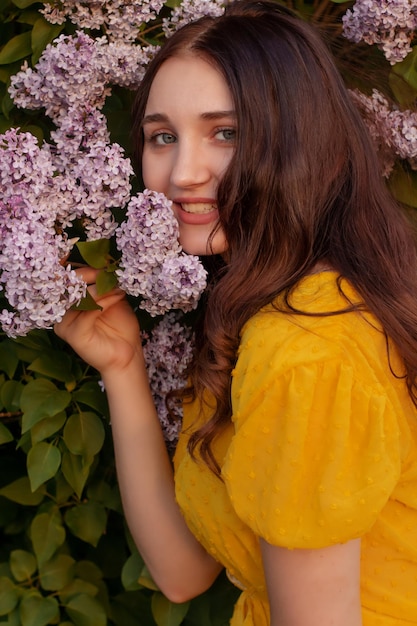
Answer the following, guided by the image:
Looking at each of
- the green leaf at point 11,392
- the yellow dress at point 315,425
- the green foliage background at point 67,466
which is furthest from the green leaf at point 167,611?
the yellow dress at point 315,425

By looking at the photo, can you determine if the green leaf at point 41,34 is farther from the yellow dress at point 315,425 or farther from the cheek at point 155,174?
the yellow dress at point 315,425

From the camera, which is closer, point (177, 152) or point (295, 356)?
point (295, 356)

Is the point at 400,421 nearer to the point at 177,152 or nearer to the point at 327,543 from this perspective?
the point at 327,543

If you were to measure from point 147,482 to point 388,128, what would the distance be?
0.79m

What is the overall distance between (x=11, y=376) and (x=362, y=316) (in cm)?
68

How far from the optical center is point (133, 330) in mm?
1589

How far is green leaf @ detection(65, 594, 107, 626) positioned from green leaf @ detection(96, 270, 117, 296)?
0.72 meters

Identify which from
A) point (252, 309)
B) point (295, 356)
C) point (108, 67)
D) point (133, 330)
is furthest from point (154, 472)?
point (108, 67)

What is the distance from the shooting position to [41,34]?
1.61 m

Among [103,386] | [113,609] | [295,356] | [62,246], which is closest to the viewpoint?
[295,356]

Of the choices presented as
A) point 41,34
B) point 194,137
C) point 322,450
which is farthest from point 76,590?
point 41,34

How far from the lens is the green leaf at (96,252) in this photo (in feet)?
4.46

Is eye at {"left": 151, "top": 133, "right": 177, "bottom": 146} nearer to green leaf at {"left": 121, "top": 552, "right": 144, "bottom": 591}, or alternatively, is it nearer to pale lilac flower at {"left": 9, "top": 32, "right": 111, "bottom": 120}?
pale lilac flower at {"left": 9, "top": 32, "right": 111, "bottom": 120}

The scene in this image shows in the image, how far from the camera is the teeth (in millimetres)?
1395
